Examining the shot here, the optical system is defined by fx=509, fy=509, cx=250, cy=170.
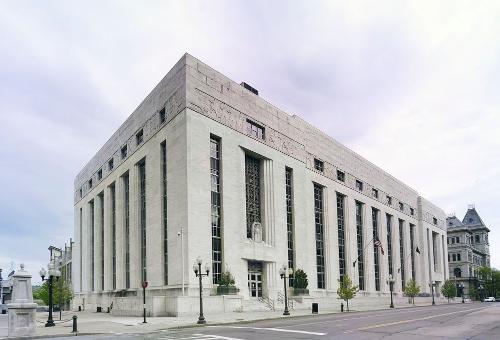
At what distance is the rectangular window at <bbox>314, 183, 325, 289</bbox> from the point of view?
237 ft

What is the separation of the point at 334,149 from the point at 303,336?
201 feet

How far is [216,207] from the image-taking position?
2108 inches

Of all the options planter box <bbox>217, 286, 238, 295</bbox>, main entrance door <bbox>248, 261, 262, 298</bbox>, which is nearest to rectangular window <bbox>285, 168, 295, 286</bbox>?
main entrance door <bbox>248, 261, 262, 298</bbox>

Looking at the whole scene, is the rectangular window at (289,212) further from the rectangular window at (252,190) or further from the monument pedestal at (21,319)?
the monument pedestal at (21,319)

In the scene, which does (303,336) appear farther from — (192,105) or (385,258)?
(385,258)

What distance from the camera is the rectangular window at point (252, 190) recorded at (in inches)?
2327

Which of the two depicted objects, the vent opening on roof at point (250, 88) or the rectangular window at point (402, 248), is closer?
the vent opening on roof at point (250, 88)

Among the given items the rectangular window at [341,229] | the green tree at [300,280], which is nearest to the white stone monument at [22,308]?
the green tree at [300,280]

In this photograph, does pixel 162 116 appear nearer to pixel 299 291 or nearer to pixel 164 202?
pixel 164 202

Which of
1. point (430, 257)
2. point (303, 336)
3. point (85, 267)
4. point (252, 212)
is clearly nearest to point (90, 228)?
point (85, 267)

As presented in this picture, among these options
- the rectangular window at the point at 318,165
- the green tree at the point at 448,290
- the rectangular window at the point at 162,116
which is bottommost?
the green tree at the point at 448,290

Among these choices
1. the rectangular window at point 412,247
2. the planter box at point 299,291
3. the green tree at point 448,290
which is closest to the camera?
the planter box at point 299,291

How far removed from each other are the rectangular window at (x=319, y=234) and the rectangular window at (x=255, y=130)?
16.6 meters

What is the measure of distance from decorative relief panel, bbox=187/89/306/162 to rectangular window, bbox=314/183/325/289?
27.3 feet
